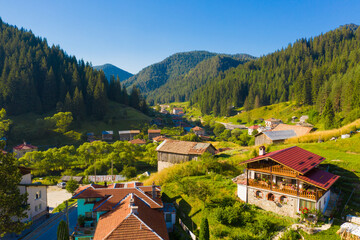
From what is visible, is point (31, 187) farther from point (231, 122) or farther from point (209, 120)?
point (209, 120)

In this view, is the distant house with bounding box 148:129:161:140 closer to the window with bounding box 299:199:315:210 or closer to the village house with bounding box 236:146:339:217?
the village house with bounding box 236:146:339:217

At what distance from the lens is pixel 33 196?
89.3 feet

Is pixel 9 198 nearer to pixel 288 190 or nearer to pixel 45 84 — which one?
pixel 288 190

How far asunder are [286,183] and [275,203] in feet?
7.14

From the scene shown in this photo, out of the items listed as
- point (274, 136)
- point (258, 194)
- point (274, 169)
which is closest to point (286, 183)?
point (274, 169)

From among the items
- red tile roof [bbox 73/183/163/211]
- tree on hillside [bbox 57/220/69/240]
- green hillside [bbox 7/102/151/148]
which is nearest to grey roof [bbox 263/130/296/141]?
red tile roof [bbox 73/183/163/211]

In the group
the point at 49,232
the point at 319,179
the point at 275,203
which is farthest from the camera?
the point at 49,232

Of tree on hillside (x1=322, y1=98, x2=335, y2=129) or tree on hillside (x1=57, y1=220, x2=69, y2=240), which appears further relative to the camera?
tree on hillside (x1=322, y1=98, x2=335, y2=129)

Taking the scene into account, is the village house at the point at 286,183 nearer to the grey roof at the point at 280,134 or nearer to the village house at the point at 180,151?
the village house at the point at 180,151

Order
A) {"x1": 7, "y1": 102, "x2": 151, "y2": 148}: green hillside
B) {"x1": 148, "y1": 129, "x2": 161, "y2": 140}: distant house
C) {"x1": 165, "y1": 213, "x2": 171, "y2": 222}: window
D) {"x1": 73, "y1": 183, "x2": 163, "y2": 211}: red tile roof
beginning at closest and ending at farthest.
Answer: {"x1": 73, "y1": 183, "x2": 163, "y2": 211}: red tile roof → {"x1": 165, "y1": 213, "x2": 171, "y2": 222}: window → {"x1": 7, "y1": 102, "x2": 151, "y2": 148}: green hillside → {"x1": 148, "y1": 129, "x2": 161, "y2": 140}: distant house

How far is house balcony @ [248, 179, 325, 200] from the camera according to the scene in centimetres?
1873

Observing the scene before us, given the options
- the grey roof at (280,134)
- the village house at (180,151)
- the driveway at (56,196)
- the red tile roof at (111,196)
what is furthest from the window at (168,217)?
the grey roof at (280,134)

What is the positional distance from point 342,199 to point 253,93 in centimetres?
12715

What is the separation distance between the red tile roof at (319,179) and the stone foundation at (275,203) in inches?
85.5
